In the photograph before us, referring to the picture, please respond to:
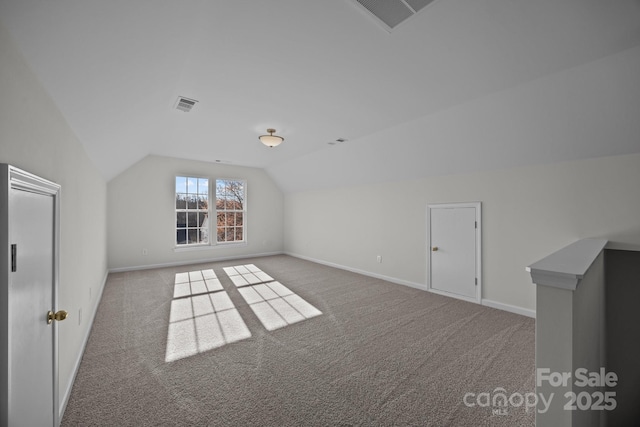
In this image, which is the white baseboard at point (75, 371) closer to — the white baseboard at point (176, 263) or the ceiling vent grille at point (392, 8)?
the white baseboard at point (176, 263)

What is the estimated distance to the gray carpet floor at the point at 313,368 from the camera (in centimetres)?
180

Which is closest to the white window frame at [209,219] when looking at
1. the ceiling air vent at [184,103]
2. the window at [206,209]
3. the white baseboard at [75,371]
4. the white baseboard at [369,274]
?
the window at [206,209]

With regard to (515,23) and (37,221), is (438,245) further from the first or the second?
(37,221)

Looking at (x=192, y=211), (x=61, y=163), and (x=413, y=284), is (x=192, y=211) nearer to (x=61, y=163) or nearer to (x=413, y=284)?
(x=61, y=163)

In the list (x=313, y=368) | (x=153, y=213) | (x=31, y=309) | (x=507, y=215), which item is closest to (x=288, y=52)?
(x=31, y=309)

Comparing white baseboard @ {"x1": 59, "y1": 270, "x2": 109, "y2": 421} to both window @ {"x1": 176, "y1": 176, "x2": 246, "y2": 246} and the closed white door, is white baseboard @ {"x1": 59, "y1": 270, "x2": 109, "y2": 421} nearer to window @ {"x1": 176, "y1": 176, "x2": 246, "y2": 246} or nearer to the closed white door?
the closed white door

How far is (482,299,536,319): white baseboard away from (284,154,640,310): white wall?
42 mm

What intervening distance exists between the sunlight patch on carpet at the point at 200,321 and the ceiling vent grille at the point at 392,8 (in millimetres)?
3153

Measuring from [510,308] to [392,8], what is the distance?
3913mm

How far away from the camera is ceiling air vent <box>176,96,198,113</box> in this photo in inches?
123

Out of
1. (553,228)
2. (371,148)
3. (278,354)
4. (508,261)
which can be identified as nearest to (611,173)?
(553,228)

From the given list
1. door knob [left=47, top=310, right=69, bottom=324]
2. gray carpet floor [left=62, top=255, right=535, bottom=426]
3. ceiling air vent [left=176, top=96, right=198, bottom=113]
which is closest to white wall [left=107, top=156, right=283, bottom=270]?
gray carpet floor [left=62, top=255, right=535, bottom=426]

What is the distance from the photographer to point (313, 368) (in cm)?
231

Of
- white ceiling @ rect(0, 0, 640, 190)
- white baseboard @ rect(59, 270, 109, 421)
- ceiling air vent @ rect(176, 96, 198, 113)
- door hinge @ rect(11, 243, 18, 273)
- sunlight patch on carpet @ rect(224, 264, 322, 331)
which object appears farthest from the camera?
sunlight patch on carpet @ rect(224, 264, 322, 331)
